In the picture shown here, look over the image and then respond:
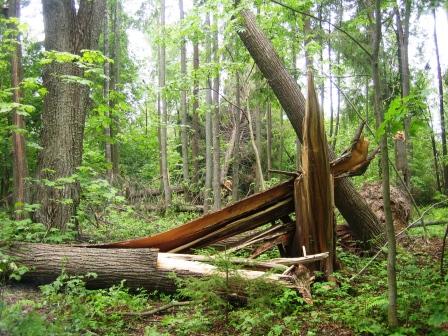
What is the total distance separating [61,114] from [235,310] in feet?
17.2

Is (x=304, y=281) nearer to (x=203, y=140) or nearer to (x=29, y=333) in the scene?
(x=29, y=333)

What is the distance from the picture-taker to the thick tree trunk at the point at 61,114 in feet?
25.1

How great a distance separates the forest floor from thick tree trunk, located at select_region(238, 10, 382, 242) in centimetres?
150

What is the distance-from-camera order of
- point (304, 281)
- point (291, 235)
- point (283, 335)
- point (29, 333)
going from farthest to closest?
point (291, 235)
point (304, 281)
point (283, 335)
point (29, 333)

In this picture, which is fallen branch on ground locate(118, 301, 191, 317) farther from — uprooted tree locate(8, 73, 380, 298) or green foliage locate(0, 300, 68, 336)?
green foliage locate(0, 300, 68, 336)

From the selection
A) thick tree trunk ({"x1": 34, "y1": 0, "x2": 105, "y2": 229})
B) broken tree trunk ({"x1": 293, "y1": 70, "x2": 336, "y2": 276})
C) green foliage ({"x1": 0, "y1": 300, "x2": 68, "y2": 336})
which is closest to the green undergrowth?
green foliage ({"x1": 0, "y1": 300, "x2": 68, "y2": 336})

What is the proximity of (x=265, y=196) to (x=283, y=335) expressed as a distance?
254cm

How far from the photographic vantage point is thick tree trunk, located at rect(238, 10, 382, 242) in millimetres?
7238

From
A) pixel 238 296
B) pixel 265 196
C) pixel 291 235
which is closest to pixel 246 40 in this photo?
pixel 265 196

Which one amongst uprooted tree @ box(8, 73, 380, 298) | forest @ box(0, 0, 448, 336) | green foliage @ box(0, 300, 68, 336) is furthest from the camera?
uprooted tree @ box(8, 73, 380, 298)

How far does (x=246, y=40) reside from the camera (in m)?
8.02

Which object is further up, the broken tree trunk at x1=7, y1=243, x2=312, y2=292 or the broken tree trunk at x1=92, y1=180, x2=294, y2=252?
the broken tree trunk at x1=92, y1=180, x2=294, y2=252

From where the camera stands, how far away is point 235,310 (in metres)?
5.00

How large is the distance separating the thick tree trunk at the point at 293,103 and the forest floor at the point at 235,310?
4.93 ft
